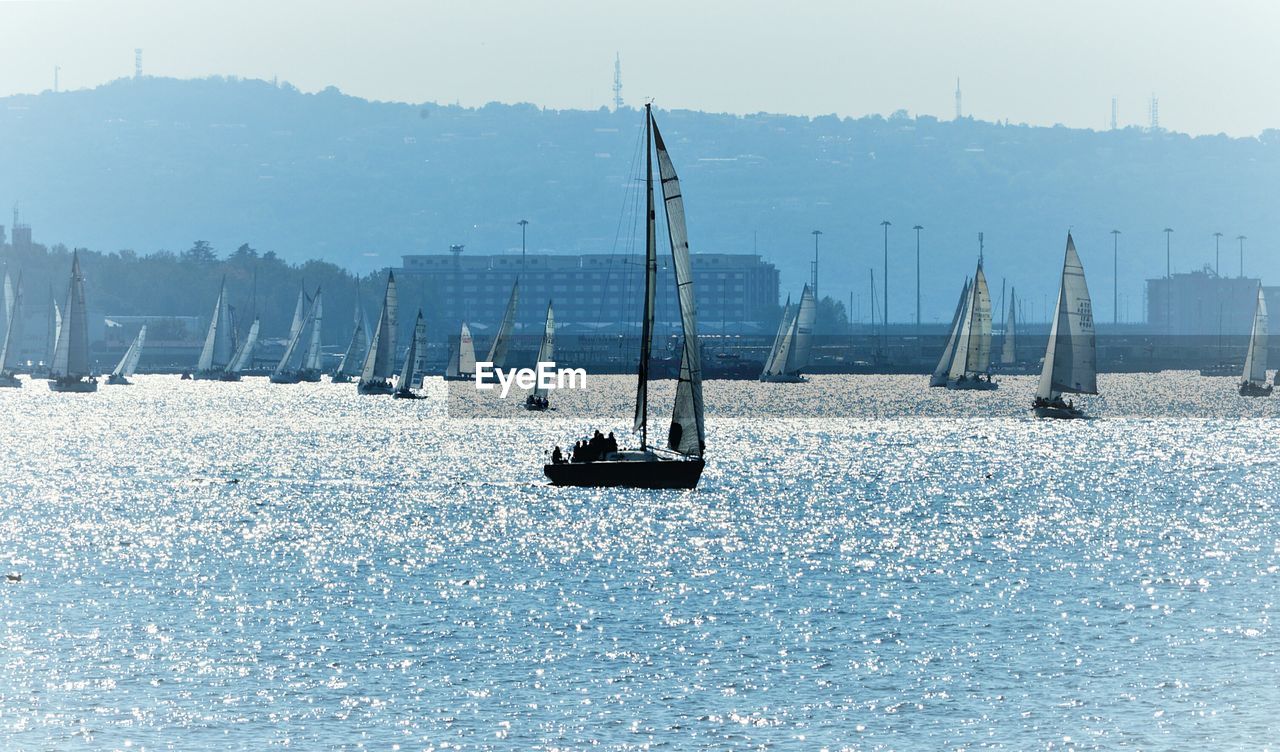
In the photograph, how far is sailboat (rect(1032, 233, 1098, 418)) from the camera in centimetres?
12862

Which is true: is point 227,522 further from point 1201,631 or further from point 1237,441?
point 1237,441

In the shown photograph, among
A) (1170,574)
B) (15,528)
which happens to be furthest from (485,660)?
(15,528)

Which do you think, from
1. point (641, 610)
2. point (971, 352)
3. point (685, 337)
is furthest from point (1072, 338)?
point (641, 610)

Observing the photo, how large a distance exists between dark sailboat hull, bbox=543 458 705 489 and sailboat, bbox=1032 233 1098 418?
5612 cm

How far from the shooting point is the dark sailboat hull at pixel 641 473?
7388 cm

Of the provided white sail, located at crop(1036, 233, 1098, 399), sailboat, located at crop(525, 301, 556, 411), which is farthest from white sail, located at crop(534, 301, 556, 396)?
white sail, located at crop(1036, 233, 1098, 399)

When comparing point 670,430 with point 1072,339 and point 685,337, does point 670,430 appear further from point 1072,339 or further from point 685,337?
point 1072,339

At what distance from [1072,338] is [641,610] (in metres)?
86.9

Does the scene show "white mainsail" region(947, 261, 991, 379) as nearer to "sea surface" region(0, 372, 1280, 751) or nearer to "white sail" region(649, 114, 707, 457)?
"sea surface" region(0, 372, 1280, 751)

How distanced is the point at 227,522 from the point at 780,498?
22.4 m

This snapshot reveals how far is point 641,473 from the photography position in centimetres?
7400

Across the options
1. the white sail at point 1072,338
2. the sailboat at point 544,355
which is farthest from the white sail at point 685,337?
the sailboat at point 544,355

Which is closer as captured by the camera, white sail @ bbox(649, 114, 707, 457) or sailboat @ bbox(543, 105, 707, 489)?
white sail @ bbox(649, 114, 707, 457)

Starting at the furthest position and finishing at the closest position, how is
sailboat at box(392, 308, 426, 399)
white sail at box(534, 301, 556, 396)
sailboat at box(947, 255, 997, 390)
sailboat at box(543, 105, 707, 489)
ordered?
sailboat at box(392, 308, 426, 399) → sailboat at box(947, 255, 997, 390) → white sail at box(534, 301, 556, 396) → sailboat at box(543, 105, 707, 489)
